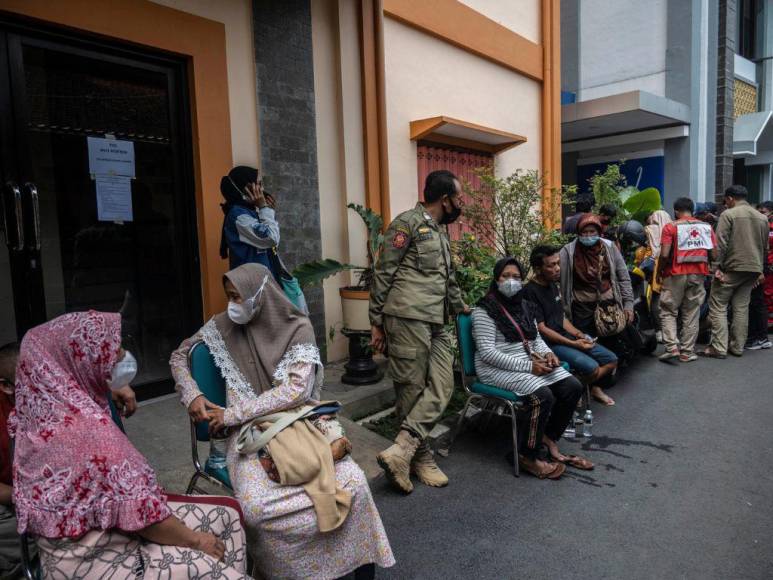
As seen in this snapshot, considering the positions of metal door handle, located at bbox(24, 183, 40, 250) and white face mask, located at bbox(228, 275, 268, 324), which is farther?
metal door handle, located at bbox(24, 183, 40, 250)

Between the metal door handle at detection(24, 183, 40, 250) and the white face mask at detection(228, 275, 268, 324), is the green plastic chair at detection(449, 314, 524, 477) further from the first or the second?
the metal door handle at detection(24, 183, 40, 250)

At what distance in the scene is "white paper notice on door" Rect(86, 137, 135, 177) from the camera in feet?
13.6

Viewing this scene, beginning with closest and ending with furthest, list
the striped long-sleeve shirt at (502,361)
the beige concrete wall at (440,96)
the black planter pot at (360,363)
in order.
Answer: the striped long-sleeve shirt at (502,361) → the black planter pot at (360,363) → the beige concrete wall at (440,96)

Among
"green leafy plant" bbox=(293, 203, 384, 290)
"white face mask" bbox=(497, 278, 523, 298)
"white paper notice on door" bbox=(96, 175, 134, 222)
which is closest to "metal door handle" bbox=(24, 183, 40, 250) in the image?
"white paper notice on door" bbox=(96, 175, 134, 222)

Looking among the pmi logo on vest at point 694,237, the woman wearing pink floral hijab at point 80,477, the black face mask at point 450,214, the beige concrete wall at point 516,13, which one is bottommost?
the woman wearing pink floral hijab at point 80,477

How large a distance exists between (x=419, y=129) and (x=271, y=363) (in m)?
4.53

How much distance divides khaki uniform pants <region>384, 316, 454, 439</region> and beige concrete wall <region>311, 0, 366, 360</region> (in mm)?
2275

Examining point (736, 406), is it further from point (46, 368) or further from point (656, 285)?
point (46, 368)

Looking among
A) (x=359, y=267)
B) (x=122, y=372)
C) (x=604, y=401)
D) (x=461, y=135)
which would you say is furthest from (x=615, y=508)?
(x=461, y=135)

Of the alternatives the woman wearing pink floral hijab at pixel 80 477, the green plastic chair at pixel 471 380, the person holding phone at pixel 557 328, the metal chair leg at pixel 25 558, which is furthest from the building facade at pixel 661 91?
the metal chair leg at pixel 25 558

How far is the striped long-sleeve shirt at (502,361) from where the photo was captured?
373 centimetres

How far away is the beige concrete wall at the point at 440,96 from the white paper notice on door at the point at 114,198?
2.85 m

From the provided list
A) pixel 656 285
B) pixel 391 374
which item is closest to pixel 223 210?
pixel 391 374

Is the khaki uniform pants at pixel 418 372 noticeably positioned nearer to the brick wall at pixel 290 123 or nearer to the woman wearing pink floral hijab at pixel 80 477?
the woman wearing pink floral hijab at pixel 80 477
